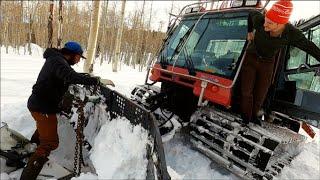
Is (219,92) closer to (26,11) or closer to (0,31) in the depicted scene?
(0,31)

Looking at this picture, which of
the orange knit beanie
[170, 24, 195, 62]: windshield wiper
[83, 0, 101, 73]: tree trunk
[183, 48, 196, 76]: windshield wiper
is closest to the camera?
the orange knit beanie

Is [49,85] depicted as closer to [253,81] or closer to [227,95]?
[227,95]

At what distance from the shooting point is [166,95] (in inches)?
244

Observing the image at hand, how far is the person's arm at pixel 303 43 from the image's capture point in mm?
4343

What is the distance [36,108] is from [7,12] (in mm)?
31063

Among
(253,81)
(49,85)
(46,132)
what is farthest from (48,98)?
(253,81)

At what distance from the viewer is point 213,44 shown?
18.6 ft

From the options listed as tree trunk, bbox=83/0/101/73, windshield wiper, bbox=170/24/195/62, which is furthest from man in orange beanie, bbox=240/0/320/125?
tree trunk, bbox=83/0/101/73

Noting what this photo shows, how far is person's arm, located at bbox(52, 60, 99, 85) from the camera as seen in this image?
4113 millimetres

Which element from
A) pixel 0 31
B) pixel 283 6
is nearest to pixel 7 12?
pixel 0 31

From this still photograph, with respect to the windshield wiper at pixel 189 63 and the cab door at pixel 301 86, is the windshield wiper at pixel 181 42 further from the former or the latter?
the cab door at pixel 301 86

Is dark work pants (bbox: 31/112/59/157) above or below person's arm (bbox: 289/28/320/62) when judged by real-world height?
below

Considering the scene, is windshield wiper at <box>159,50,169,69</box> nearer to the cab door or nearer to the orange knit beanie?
the cab door

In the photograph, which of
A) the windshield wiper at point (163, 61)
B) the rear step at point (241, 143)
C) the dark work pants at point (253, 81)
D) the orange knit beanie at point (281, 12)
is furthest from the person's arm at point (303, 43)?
the windshield wiper at point (163, 61)
